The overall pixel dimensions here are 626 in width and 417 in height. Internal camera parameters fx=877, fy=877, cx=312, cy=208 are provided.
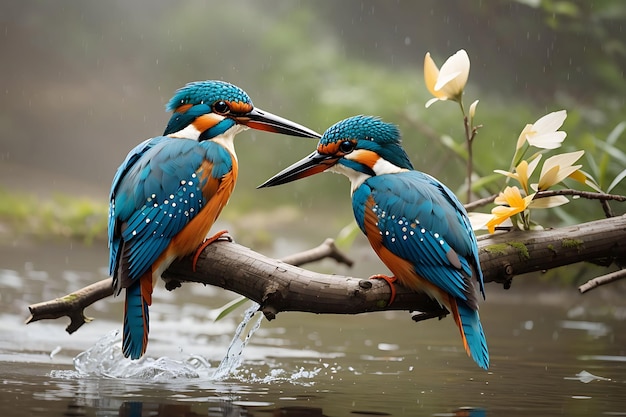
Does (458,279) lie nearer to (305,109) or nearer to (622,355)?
(622,355)

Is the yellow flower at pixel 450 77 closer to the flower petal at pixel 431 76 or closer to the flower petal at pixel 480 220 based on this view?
the flower petal at pixel 431 76

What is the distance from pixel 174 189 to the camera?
192 centimetres

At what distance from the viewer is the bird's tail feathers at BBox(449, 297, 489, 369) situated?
1751 millimetres

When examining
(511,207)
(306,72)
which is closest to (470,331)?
(511,207)

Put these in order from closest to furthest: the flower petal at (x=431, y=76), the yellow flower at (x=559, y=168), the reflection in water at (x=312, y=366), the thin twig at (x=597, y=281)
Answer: the reflection in water at (x=312, y=366) < the thin twig at (x=597, y=281) < the yellow flower at (x=559, y=168) < the flower petal at (x=431, y=76)

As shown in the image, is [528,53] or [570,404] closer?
[570,404]

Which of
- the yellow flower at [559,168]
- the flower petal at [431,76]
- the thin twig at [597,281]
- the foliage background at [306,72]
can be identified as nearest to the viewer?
the thin twig at [597,281]

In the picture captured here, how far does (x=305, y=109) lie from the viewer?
22.7 feet

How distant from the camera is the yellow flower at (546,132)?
6.84 feet

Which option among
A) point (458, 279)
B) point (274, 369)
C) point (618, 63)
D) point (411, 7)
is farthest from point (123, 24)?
point (458, 279)

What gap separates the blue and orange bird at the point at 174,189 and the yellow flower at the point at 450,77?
15.0 inches

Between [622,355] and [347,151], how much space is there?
1337 millimetres

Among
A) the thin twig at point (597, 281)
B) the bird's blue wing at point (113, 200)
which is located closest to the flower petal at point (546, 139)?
the thin twig at point (597, 281)

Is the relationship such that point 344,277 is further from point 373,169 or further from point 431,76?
point 431,76
